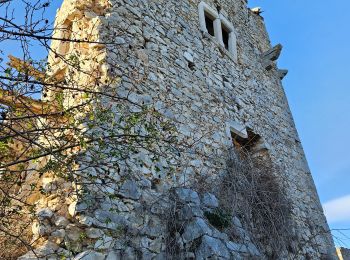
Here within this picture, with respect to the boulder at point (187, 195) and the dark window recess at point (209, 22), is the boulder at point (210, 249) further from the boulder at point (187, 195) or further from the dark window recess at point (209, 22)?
the dark window recess at point (209, 22)

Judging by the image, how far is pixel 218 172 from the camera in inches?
168

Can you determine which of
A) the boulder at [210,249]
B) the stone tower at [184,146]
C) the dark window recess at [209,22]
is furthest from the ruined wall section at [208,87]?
the boulder at [210,249]

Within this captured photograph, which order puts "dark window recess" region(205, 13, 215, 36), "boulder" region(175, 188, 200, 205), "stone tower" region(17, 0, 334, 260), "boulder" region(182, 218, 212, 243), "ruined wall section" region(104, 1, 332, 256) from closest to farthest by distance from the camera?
"stone tower" region(17, 0, 334, 260) < "boulder" region(182, 218, 212, 243) < "boulder" region(175, 188, 200, 205) < "ruined wall section" region(104, 1, 332, 256) < "dark window recess" region(205, 13, 215, 36)

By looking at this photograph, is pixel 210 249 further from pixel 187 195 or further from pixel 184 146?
pixel 184 146

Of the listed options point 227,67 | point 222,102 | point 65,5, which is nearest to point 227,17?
point 227,67

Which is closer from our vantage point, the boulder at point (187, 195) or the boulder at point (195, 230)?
the boulder at point (195, 230)

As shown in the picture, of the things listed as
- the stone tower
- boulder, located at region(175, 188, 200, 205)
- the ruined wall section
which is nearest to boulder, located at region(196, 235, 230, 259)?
the stone tower

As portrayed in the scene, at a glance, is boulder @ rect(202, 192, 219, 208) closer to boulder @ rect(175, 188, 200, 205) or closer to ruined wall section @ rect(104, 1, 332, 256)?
boulder @ rect(175, 188, 200, 205)

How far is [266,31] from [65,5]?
5652mm

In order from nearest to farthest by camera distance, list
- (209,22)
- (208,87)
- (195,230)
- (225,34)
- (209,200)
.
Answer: (195,230)
(209,200)
(208,87)
(209,22)
(225,34)

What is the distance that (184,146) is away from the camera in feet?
10.5

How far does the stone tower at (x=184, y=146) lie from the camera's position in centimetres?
281

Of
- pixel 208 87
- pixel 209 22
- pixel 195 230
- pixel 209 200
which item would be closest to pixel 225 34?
pixel 209 22

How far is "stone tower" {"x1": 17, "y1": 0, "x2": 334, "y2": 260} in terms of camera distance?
281 centimetres
